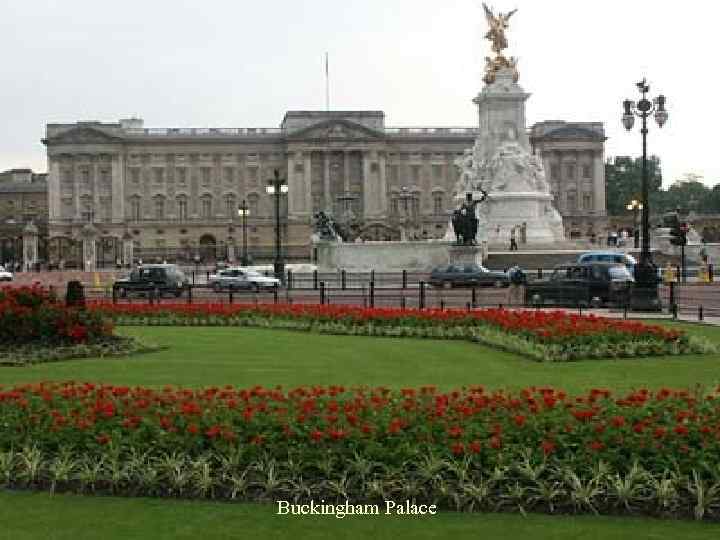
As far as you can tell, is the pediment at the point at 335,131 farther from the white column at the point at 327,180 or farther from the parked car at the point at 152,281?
the parked car at the point at 152,281

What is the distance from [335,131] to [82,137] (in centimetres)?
3209

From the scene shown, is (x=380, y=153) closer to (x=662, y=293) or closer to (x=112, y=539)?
(x=662, y=293)

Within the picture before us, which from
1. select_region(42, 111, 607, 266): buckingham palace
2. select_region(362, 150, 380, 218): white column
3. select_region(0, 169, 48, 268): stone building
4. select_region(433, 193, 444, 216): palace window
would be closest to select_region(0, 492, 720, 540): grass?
select_region(42, 111, 607, 266): buckingham palace

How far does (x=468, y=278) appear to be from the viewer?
49000mm

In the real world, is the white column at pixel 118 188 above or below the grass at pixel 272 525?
above

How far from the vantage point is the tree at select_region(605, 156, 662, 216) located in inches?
7077

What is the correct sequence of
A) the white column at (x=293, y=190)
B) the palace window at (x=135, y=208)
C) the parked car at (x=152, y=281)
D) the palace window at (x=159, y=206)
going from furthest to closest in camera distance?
the palace window at (x=159, y=206), the palace window at (x=135, y=208), the white column at (x=293, y=190), the parked car at (x=152, y=281)

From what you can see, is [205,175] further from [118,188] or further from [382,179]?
[382,179]

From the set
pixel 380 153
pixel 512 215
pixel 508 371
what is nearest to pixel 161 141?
pixel 380 153

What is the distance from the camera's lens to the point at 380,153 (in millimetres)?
147750

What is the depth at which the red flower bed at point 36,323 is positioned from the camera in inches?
Answer: 847

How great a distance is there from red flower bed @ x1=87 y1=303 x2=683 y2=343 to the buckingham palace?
111629 millimetres

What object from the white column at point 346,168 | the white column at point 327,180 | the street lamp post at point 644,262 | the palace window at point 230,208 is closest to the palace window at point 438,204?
the white column at point 346,168

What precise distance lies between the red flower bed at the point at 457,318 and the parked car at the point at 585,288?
8.30 m
